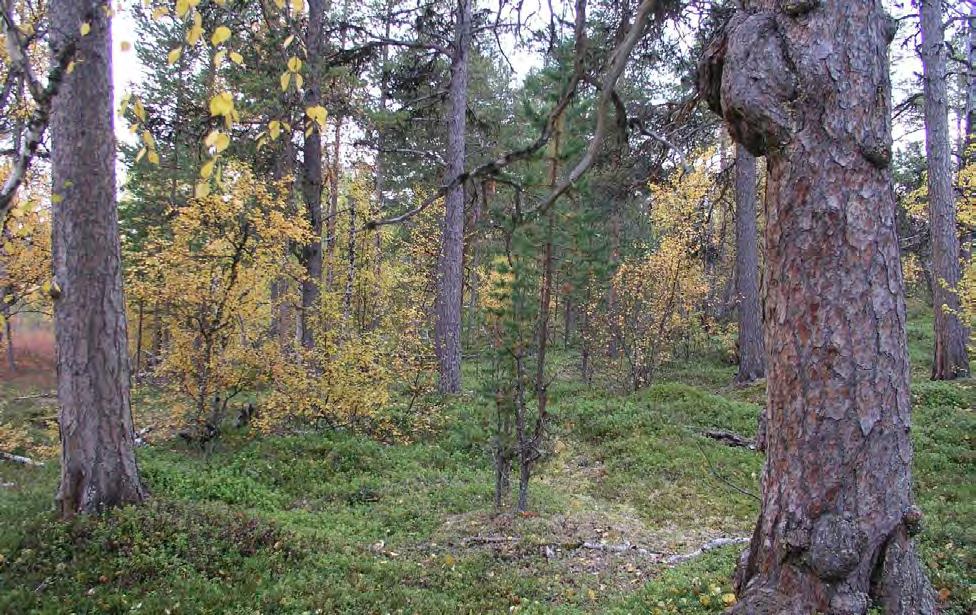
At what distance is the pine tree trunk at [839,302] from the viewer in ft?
7.08

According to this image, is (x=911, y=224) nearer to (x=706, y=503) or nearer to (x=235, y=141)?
(x=706, y=503)

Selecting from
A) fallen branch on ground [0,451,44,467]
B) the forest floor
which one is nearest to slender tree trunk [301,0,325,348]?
the forest floor

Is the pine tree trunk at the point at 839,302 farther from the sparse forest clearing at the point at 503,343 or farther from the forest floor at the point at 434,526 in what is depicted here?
the forest floor at the point at 434,526

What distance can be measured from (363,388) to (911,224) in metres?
17.0

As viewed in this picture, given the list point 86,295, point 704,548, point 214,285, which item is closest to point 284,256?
point 214,285

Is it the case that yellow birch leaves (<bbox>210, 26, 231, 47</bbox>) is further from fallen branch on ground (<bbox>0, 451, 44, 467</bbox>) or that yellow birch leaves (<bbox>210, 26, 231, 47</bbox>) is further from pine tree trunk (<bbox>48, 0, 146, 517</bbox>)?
fallen branch on ground (<bbox>0, 451, 44, 467</bbox>)

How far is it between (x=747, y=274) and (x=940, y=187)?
3.89 m

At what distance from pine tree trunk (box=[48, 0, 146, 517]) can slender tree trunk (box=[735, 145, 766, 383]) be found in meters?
12.2

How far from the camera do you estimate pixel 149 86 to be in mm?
16547

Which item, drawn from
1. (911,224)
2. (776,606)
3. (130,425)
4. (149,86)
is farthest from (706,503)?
(149,86)

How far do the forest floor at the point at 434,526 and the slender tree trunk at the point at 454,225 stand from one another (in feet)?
7.95

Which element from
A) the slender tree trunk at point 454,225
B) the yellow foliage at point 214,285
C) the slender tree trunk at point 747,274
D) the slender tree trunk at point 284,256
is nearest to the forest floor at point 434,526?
the yellow foliage at point 214,285

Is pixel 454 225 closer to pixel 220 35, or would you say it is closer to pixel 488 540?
pixel 488 540

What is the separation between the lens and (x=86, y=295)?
505 cm
